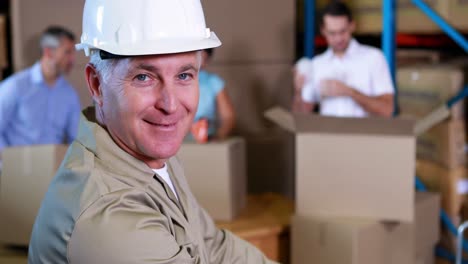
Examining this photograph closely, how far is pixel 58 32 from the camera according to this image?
11.7ft

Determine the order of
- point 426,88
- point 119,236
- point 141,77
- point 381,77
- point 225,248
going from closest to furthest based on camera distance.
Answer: point 119,236 → point 141,77 → point 225,248 → point 381,77 → point 426,88

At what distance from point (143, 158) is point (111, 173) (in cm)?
11

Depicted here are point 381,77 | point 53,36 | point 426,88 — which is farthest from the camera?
point 426,88

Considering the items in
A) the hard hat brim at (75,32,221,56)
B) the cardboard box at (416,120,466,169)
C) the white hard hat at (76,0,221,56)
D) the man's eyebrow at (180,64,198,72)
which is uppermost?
the white hard hat at (76,0,221,56)

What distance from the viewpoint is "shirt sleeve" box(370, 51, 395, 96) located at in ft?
11.3

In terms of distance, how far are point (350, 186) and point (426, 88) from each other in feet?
4.06

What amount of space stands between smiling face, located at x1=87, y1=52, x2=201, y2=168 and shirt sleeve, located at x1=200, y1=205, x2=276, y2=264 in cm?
37

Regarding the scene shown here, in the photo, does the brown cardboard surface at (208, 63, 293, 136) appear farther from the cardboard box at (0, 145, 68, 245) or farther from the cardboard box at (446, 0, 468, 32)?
the cardboard box at (0, 145, 68, 245)

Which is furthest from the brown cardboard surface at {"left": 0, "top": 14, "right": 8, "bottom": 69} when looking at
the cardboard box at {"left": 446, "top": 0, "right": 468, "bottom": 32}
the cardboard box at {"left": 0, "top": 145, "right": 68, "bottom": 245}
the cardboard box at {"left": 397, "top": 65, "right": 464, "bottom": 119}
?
the cardboard box at {"left": 446, "top": 0, "right": 468, "bottom": 32}

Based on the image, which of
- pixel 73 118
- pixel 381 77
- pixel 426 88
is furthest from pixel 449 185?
pixel 73 118

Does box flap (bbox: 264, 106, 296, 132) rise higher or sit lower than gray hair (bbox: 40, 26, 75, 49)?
lower

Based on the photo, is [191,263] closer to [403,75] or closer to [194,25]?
[194,25]

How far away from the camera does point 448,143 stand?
374 cm

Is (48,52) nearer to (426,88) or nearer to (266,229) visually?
(266,229)
